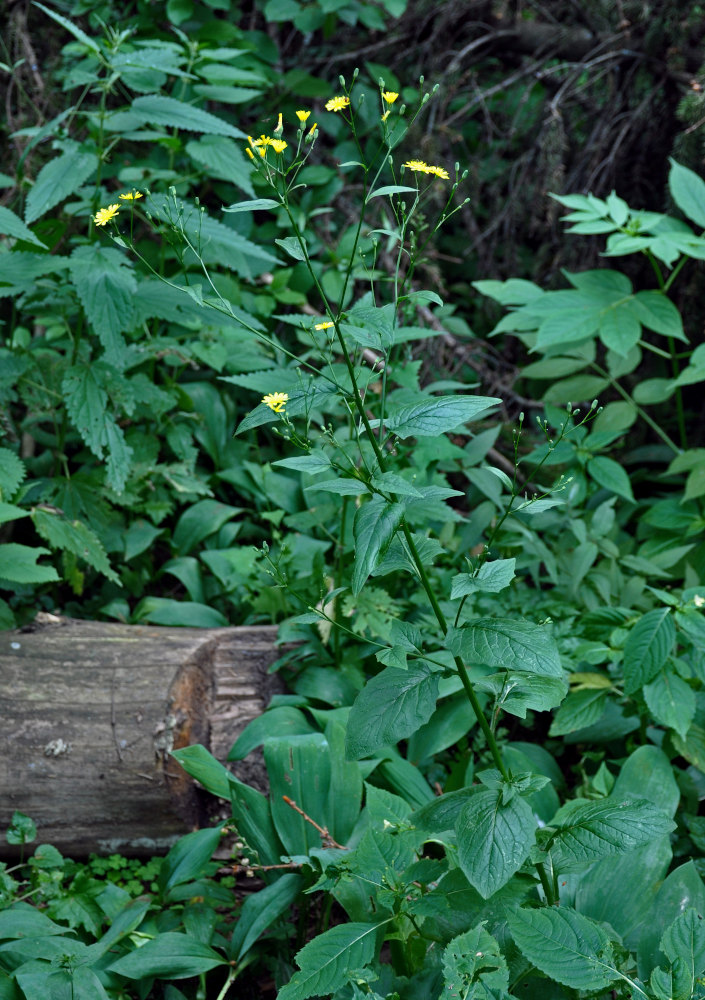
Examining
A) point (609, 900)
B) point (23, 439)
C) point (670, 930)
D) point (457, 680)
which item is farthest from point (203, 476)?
point (670, 930)

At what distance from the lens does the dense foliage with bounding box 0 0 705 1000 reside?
1426mm

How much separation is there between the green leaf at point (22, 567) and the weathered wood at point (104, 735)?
221 millimetres

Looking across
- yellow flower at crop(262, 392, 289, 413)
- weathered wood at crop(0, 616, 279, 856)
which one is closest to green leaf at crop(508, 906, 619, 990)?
yellow flower at crop(262, 392, 289, 413)

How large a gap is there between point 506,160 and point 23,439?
2.51m

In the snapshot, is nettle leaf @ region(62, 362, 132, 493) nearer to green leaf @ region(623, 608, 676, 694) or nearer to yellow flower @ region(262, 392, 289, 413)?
yellow flower @ region(262, 392, 289, 413)

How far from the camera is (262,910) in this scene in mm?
1845

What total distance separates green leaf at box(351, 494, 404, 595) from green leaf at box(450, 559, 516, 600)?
0.45ft

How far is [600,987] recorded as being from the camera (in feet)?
4.53

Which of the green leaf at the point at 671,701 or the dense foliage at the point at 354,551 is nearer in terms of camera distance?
the dense foliage at the point at 354,551

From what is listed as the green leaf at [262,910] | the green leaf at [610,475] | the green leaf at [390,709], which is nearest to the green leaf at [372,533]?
the green leaf at [390,709]

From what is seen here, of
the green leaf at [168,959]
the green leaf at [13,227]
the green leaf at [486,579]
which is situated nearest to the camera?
the green leaf at [486,579]

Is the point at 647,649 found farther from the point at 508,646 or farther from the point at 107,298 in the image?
the point at 107,298

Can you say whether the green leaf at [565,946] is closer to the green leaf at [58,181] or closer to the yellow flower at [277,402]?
the yellow flower at [277,402]

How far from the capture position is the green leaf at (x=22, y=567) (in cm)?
237
